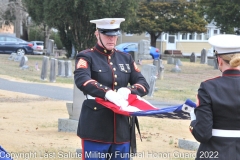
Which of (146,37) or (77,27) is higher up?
(77,27)

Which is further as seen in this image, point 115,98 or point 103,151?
point 103,151

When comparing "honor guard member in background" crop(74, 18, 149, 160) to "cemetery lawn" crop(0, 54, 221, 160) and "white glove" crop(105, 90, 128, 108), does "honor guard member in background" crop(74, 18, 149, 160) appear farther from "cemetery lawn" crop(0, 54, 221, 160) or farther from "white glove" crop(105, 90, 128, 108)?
"cemetery lawn" crop(0, 54, 221, 160)

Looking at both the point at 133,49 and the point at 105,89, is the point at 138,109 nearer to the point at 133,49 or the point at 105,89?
the point at 105,89

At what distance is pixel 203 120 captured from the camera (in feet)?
12.9

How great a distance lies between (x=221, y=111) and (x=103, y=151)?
143cm

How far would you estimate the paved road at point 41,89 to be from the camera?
16.4 m

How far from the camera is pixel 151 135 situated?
10070 millimetres

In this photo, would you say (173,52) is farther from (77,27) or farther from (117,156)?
(117,156)

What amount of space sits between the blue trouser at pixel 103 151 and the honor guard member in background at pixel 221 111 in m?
1.16

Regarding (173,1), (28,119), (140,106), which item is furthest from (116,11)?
(140,106)

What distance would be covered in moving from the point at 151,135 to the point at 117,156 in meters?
5.06

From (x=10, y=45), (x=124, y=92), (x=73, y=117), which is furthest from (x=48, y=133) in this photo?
(x=10, y=45)

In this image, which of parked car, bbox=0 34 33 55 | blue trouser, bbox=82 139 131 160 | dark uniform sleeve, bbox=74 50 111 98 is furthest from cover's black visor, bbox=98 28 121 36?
parked car, bbox=0 34 33 55

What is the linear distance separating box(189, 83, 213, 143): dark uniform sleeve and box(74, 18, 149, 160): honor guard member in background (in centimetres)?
104
